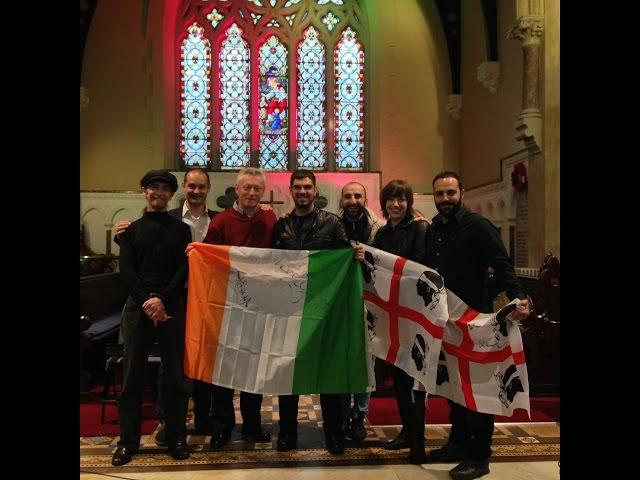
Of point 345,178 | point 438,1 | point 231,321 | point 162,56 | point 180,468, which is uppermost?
point 438,1

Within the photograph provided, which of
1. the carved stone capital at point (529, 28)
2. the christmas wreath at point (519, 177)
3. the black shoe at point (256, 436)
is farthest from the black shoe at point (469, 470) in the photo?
the carved stone capital at point (529, 28)

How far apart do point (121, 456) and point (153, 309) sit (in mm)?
851

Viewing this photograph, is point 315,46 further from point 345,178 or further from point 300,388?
point 300,388

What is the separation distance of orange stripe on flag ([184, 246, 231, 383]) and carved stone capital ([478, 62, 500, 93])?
5.93 meters

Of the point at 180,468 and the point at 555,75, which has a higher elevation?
the point at 555,75

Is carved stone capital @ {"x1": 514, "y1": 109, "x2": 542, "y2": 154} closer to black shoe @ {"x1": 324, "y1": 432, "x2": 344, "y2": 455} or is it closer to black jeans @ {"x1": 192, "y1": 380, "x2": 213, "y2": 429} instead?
black shoe @ {"x1": 324, "y1": 432, "x2": 344, "y2": 455}

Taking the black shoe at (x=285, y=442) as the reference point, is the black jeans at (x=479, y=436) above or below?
above

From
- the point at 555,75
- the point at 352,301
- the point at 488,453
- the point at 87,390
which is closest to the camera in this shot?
the point at 488,453

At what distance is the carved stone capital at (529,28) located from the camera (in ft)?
20.6

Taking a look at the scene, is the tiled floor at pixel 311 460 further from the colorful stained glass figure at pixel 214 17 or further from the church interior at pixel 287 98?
the colorful stained glass figure at pixel 214 17

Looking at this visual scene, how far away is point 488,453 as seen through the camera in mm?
3021

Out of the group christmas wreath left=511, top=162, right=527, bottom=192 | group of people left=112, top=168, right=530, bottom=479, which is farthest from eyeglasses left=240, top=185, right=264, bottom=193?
christmas wreath left=511, top=162, right=527, bottom=192

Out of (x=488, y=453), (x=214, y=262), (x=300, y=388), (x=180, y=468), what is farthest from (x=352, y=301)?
(x=180, y=468)

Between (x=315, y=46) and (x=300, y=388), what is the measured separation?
8.10 metres
